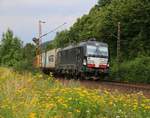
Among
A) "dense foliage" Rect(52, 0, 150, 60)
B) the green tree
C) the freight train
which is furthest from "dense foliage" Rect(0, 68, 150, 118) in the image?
the green tree

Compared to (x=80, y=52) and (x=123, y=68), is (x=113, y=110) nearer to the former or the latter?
(x=80, y=52)

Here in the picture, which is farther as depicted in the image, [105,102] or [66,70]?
[66,70]

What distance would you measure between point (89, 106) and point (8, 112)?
207 cm

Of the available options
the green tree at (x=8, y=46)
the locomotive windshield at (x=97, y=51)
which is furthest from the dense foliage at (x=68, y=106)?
the green tree at (x=8, y=46)

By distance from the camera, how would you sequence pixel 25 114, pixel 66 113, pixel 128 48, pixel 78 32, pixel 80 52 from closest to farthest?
pixel 25 114 < pixel 66 113 < pixel 80 52 < pixel 128 48 < pixel 78 32

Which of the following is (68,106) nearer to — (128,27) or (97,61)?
(97,61)

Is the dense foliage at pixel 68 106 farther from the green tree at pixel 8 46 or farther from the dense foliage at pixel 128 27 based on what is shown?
the green tree at pixel 8 46

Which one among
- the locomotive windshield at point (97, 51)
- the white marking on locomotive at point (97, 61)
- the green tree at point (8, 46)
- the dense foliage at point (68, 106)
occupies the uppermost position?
the green tree at point (8, 46)

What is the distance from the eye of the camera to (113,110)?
463 inches

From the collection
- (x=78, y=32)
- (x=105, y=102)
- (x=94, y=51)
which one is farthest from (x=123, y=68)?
(x=105, y=102)

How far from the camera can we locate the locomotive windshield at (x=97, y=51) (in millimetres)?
39369

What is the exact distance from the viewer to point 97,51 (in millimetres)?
39906

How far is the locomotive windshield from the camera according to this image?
1550 inches

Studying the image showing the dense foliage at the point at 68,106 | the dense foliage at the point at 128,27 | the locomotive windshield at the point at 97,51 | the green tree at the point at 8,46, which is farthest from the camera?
the green tree at the point at 8,46
